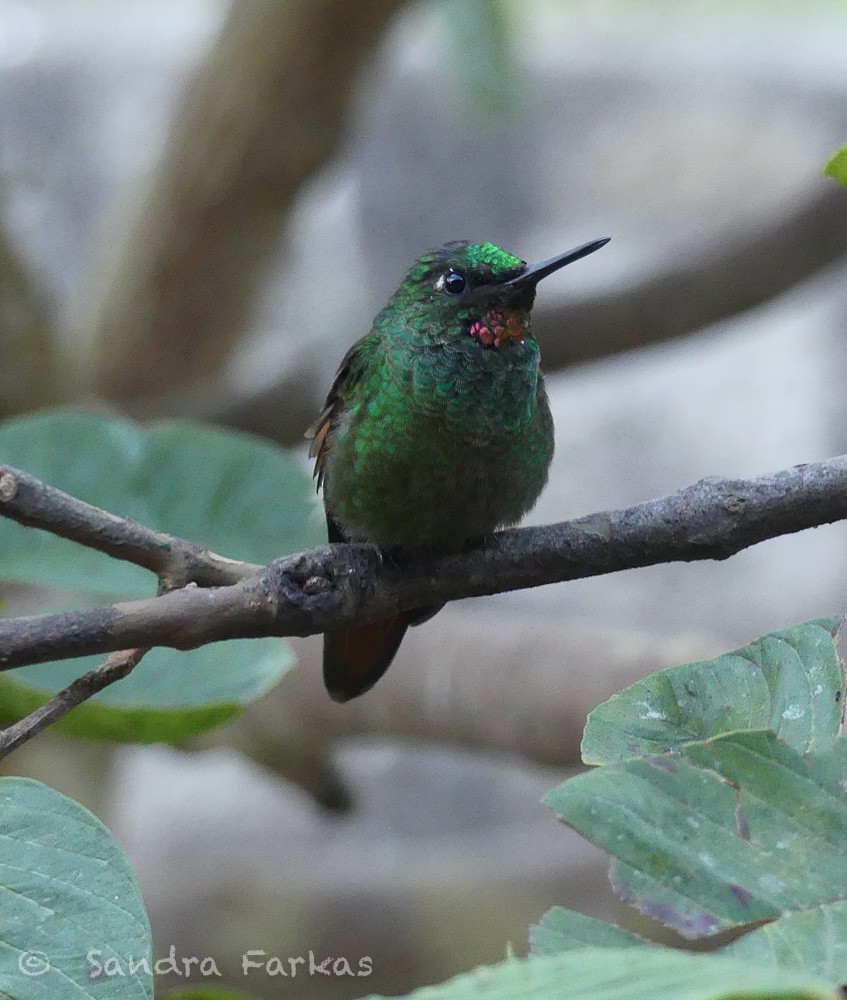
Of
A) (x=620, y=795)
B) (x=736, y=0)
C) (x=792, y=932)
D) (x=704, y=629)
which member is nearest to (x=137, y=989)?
(x=620, y=795)

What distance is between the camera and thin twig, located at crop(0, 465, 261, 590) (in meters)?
1.55

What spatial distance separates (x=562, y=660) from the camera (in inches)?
174

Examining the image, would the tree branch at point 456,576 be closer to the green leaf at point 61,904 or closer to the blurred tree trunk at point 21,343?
the green leaf at point 61,904

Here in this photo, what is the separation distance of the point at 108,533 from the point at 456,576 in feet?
1.97

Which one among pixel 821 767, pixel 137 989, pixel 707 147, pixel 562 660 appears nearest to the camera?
pixel 821 767

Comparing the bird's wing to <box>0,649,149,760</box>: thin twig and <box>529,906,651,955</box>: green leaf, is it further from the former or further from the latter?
<box>529,906,651,955</box>: green leaf

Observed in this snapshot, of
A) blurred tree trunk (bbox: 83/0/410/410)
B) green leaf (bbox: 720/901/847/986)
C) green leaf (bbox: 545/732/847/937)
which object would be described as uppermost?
blurred tree trunk (bbox: 83/0/410/410)

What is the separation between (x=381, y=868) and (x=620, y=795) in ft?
18.2

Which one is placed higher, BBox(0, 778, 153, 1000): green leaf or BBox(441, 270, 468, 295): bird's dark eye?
BBox(441, 270, 468, 295): bird's dark eye

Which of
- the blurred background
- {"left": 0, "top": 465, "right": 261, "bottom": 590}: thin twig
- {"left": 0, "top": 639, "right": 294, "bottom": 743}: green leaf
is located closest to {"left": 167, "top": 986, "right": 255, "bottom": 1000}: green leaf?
{"left": 0, "top": 639, "right": 294, "bottom": 743}: green leaf

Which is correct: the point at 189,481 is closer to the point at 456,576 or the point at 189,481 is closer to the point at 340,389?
the point at 340,389

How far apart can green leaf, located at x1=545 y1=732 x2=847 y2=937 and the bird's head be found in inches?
53.4

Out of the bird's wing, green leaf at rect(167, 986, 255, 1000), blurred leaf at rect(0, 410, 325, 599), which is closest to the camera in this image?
green leaf at rect(167, 986, 255, 1000)

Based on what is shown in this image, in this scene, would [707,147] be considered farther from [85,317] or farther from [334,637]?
[334,637]
